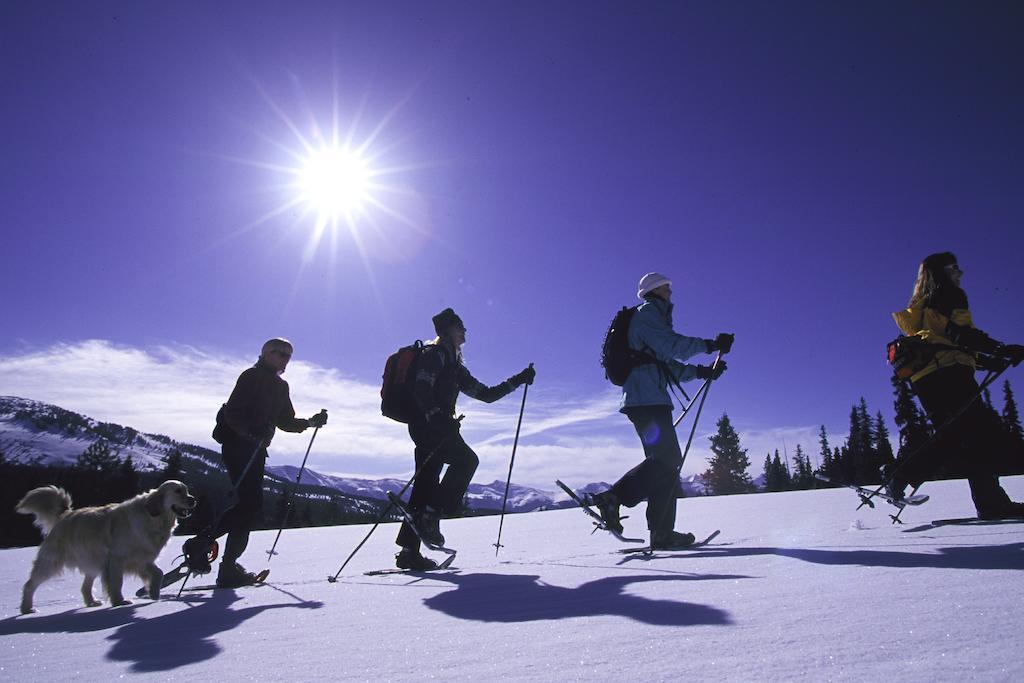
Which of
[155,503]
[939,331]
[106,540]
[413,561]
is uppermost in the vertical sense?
[939,331]

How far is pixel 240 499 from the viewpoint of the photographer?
16.7 feet

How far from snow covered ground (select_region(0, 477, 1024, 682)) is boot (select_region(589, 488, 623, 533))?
516 millimetres

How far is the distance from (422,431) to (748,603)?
3809 millimetres

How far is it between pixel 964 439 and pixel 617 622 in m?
4.26

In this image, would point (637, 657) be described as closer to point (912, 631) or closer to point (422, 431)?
point (912, 631)

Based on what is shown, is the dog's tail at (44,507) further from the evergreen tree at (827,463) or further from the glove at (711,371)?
the evergreen tree at (827,463)

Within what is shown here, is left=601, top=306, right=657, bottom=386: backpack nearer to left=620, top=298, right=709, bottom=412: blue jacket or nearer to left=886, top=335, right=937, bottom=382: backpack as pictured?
left=620, top=298, right=709, bottom=412: blue jacket

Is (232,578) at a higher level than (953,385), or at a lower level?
lower

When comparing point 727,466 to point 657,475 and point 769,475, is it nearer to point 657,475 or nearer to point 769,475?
point 769,475

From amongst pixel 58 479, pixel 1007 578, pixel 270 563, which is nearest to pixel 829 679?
pixel 1007 578

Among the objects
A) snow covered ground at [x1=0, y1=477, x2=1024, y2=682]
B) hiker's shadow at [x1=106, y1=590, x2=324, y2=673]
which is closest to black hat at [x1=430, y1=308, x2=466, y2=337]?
snow covered ground at [x1=0, y1=477, x2=1024, y2=682]

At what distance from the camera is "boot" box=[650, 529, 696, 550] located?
482 centimetres

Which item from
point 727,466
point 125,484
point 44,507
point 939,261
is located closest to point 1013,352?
point 939,261

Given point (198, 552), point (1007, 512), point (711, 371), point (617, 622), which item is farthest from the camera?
point (711, 371)
